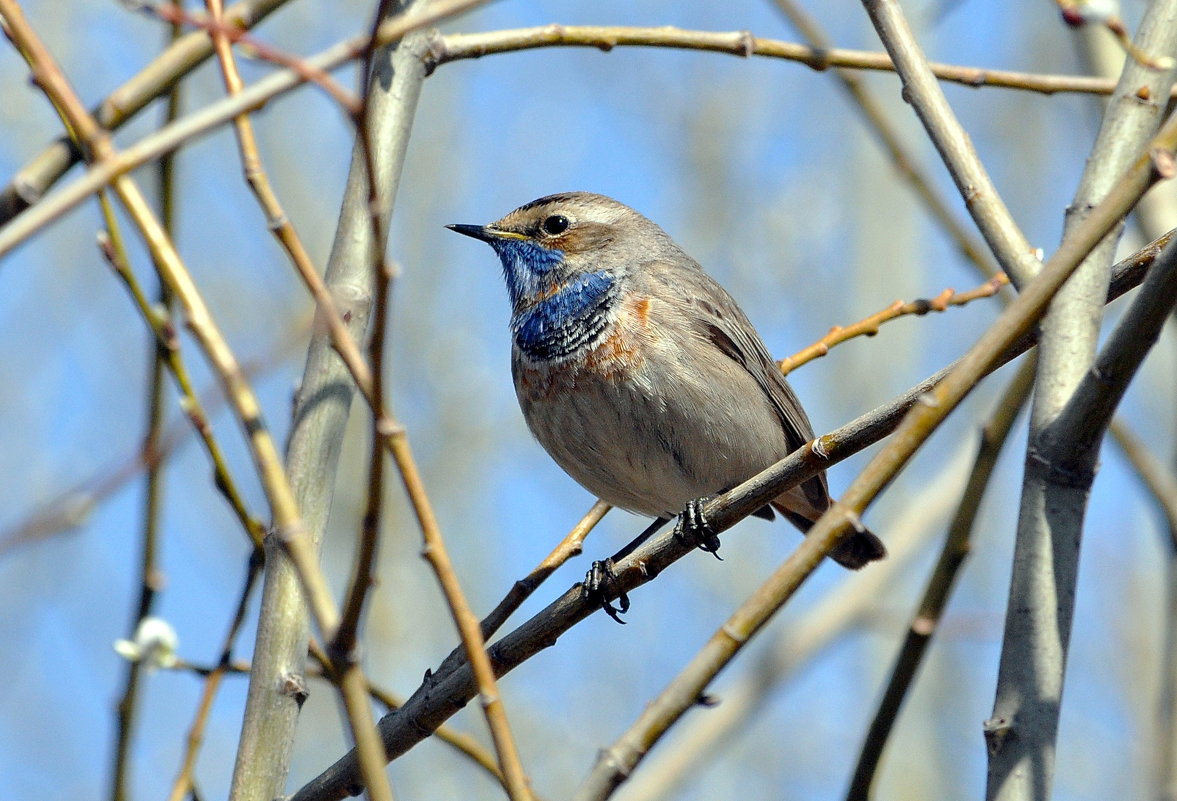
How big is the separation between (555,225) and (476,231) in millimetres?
409

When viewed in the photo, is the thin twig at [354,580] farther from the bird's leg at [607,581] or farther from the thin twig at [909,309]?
the thin twig at [909,309]

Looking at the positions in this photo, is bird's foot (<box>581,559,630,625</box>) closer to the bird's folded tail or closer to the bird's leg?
the bird's leg

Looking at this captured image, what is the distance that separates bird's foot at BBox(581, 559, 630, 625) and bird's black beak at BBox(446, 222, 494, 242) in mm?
2080

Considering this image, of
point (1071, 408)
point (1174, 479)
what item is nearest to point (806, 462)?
point (1071, 408)

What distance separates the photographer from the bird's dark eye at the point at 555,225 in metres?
6.65

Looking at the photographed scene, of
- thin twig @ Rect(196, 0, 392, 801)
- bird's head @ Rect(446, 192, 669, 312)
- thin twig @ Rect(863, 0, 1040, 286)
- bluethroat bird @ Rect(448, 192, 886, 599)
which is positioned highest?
bird's head @ Rect(446, 192, 669, 312)

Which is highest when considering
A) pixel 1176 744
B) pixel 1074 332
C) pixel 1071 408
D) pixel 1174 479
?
pixel 1174 479

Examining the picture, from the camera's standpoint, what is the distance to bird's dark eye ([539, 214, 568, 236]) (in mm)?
6648

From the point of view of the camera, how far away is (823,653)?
685 centimetres

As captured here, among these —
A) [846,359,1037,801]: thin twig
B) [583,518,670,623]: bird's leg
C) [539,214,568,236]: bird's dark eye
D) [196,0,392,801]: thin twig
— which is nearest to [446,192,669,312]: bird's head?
[539,214,568,236]: bird's dark eye

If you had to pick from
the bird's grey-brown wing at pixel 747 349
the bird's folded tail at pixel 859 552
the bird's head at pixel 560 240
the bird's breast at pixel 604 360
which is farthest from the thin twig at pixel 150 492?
the bird's folded tail at pixel 859 552

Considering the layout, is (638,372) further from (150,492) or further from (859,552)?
(150,492)

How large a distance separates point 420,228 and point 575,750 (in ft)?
19.2

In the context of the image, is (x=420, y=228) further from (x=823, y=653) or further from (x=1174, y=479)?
(x=1174, y=479)
